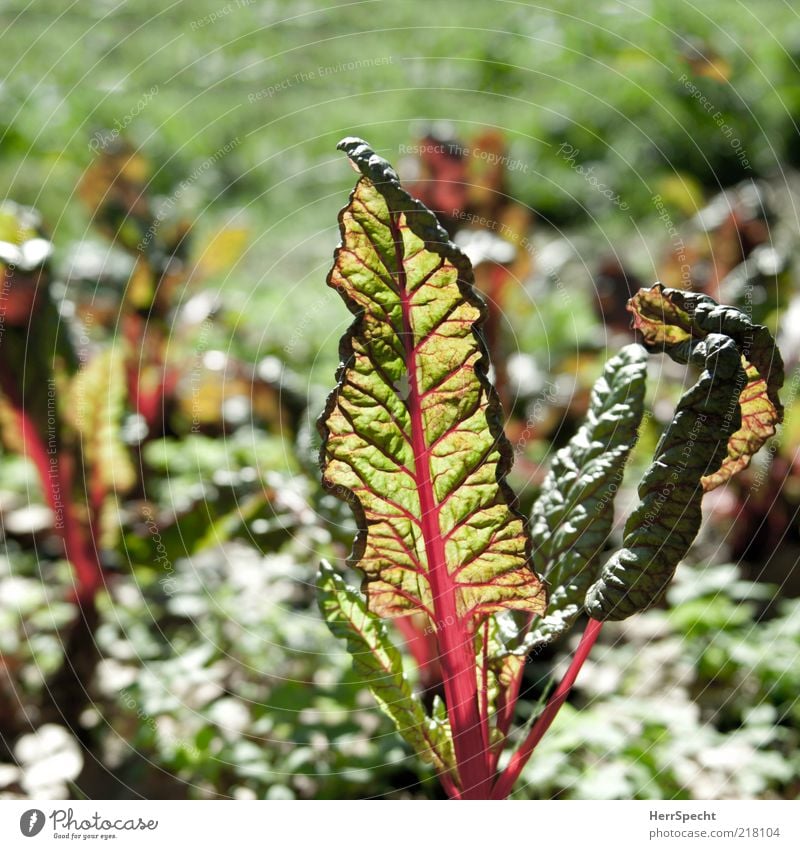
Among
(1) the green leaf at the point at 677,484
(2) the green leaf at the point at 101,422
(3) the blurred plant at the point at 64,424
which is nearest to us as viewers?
(1) the green leaf at the point at 677,484

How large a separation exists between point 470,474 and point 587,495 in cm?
19

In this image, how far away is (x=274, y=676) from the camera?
5.74 ft

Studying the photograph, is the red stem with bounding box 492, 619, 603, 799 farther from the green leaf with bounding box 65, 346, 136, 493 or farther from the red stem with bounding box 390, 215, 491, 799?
the green leaf with bounding box 65, 346, 136, 493

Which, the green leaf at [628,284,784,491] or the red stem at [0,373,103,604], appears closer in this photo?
the green leaf at [628,284,784,491]

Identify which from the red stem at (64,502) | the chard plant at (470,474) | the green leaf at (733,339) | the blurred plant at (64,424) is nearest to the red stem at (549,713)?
the chard plant at (470,474)

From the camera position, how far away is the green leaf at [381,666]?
1081mm

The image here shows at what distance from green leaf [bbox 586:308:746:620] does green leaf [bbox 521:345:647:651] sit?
10 cm

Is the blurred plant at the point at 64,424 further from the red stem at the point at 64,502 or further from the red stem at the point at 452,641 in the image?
the red stem at the point at 452,641

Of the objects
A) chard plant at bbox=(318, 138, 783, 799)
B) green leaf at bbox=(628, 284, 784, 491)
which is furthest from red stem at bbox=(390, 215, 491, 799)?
green leaf at bbox=(628, 284, 784, 491)

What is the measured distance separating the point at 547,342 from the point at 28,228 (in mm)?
1755

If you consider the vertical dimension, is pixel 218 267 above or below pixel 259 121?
below

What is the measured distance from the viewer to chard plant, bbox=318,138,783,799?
0.94 meters
